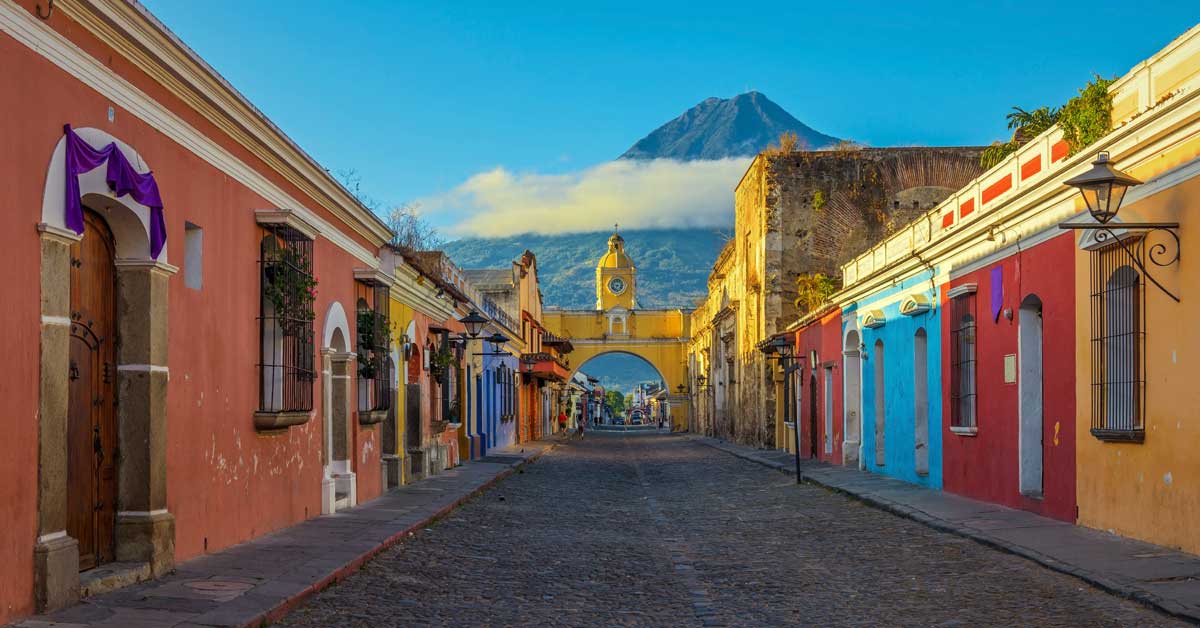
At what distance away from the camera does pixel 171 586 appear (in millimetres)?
7418

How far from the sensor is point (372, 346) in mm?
15133

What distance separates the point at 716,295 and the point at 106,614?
145ft

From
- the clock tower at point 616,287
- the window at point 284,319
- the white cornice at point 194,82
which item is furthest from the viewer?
the clock tower at point 616,287

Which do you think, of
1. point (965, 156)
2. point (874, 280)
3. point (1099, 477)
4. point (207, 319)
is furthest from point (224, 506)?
point (965, 156)

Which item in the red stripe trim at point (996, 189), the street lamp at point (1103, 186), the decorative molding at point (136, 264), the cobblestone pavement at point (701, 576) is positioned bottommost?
the cobblestone pavement at point (701, 576)

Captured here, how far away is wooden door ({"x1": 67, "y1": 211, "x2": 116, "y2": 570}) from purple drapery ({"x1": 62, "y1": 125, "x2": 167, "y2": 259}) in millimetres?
307

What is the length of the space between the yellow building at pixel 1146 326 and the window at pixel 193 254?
7.27 metres

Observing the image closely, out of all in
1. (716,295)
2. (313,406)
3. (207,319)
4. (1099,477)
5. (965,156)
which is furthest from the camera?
(716,295)

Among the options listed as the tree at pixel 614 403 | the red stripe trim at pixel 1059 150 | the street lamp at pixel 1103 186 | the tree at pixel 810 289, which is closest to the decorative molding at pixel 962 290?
the red stripe trim at pixel 1059 150

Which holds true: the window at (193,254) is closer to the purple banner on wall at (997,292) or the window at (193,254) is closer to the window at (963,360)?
the purple banner on wall at (997,292)

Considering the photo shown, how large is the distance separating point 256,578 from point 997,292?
9.23 m

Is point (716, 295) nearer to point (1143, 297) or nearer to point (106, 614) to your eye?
point (1143, 297)

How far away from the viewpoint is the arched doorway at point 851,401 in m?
22.4

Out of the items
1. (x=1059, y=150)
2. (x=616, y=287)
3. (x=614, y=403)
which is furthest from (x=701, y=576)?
(x=614, y=403)
